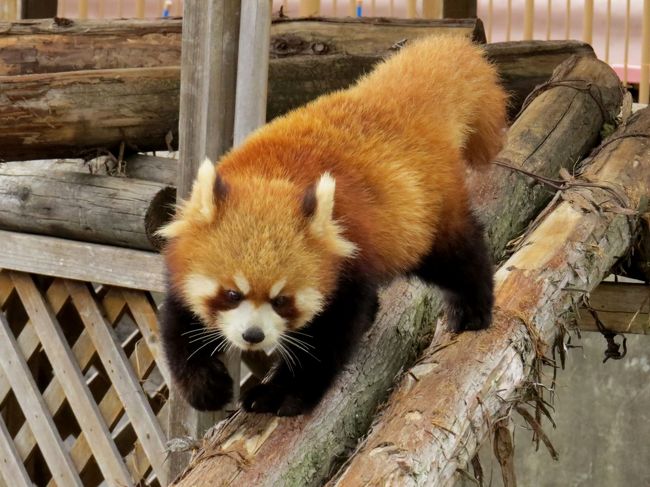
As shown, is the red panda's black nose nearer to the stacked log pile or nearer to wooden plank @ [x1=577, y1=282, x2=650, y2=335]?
the stacked log pile

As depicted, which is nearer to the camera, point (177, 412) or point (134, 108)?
point (177, 412)

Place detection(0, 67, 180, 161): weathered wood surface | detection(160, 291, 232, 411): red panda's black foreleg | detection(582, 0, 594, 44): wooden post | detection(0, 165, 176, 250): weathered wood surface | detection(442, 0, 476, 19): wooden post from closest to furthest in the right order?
detection(160, 291, 232, 411): red panda's black foreleg, detection(0, 67, 180, 161): weathered wood surface, detection(0, 165, 176, 250): weathered wood surface, detection(442, 0, 476, 19): wooden post, detection(582, 0, 594, 44): wooden post

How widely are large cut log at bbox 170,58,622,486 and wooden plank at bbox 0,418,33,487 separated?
2158 millimetres

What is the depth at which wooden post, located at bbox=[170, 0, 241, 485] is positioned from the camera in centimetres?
311

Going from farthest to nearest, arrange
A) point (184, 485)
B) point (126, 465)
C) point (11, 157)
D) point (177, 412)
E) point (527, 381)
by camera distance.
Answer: point (126, 465) < point (11, 157) < point (177, 412) < point (527, 381) < point (184, 485)

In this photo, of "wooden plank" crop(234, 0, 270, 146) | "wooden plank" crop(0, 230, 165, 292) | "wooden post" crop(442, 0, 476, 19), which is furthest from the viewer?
"wooden post" crop(442, 0, 476, 19)

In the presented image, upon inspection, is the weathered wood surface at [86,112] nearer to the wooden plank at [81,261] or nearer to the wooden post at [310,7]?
the wooden plank at [81,261]

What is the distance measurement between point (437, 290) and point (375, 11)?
129 inches

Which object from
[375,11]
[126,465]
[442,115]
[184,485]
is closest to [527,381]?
[442,115]

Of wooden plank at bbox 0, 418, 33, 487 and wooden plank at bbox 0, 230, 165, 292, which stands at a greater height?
wooden plank at bbox 0, 230, 165, 292

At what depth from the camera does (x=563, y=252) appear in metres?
3.18

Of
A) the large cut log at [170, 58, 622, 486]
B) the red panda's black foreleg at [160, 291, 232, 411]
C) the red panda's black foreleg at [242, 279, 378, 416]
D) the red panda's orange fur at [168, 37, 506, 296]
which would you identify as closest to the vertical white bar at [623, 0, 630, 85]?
the large cut log at [170, 58, 622, 486]

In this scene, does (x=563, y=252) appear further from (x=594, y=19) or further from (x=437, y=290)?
(x=594, y=19)

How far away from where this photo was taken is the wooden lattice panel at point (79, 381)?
4.04m
